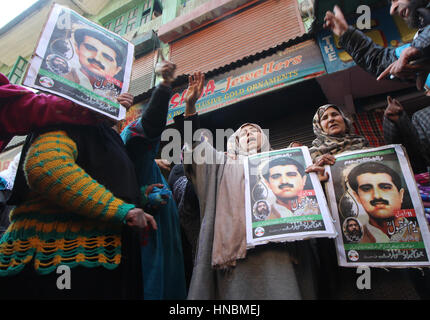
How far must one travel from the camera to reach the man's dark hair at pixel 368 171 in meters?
1.47

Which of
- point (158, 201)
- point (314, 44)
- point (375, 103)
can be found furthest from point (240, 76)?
point (158, 201)

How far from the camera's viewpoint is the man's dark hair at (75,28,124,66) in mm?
1486

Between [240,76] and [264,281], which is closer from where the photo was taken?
[264,281]

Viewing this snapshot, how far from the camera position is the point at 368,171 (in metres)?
1.52

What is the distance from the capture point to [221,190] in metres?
1.62

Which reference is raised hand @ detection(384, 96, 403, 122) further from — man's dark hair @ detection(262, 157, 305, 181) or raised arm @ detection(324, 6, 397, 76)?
man's dark hair @ detection(262, 157, 305, 181)

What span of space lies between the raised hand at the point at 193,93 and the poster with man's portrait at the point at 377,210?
1092 mm

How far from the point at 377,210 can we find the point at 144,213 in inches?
53.9

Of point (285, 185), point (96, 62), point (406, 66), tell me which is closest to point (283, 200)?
point (285, 185)

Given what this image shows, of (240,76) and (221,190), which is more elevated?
(240,76)

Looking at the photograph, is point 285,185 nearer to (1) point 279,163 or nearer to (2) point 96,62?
(1) point 279,163
